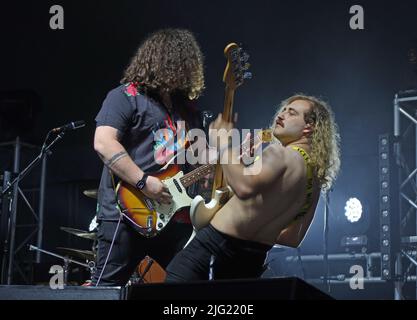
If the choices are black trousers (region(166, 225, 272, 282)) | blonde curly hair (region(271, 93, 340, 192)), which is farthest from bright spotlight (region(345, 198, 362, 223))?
black trousers (region(166, 225, 272, 282))

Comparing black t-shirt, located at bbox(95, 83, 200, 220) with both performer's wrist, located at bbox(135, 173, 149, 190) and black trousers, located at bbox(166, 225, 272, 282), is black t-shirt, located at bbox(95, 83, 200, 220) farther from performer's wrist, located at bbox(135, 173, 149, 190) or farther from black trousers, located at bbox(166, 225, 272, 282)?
black trousers, located at bbox(166, 225, 272, 282)

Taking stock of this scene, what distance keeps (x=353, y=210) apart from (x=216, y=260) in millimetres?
3492

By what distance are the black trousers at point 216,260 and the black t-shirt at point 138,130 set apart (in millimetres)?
510

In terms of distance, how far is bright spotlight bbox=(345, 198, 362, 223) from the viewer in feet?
19.5

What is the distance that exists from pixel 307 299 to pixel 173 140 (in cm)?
149

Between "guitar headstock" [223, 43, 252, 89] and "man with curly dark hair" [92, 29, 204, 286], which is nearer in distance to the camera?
"man with curly dark hair" [92, 29, 204, 286]

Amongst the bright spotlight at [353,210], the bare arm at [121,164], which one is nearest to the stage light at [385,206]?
the bright spotlight at [353,210]

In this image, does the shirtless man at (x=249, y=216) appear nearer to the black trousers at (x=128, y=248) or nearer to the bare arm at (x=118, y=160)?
the black trousers at (x=128, y=248)

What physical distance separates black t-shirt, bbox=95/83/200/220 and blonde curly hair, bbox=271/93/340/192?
53cm

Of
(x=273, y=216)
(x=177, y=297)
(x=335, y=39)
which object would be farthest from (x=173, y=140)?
(x=335, y=39)

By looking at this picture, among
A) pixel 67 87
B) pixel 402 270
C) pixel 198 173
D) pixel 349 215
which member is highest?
pixel 67 87

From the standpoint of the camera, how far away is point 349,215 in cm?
600

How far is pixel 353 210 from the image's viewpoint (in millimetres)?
5992

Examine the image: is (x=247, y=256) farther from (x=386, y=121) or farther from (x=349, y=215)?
(x=386, y=121)
